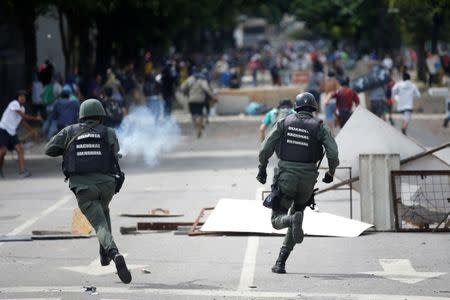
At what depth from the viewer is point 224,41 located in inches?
5020

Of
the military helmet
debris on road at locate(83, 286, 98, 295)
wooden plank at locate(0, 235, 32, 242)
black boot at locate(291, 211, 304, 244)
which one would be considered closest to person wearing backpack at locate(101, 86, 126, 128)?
wooden plank at locate(0, 235, 32, 242)

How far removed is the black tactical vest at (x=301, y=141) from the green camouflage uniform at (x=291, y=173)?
0.04 m

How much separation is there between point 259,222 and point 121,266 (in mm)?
4154

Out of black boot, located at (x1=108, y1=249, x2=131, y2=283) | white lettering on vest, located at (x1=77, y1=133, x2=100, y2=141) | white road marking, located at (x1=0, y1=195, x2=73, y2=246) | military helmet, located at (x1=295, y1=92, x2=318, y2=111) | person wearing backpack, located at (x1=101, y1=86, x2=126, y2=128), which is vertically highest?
military helmet, located at (x1=295, y1=92, x2=318, y2=111)

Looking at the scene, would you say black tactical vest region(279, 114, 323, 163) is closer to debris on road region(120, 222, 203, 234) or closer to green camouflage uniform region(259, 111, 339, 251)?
green camouflage uniform region(259, 111, 339, 251)

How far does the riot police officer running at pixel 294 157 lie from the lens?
12.4m

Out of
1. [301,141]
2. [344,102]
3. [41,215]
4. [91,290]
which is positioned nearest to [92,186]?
[91,290]

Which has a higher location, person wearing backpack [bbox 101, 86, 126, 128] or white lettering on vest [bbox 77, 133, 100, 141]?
white lettering on vest [bbox 77, 133, 100, 141]

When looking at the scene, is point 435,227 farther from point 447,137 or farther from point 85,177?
point 447,137

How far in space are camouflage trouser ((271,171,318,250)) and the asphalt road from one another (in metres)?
0.45

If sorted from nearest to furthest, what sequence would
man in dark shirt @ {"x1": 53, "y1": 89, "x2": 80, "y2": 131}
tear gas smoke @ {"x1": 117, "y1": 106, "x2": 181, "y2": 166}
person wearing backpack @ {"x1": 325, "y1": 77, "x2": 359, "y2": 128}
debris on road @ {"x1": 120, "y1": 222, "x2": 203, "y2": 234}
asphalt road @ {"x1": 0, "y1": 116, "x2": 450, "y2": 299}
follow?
asphalt road @ {"x1": 0, "y1": 116, "x2": 450, "y2": 299}
debris on road @ {"x1": 120, "y1": 222, "x2": 203, "y2": 234}
person wearing backpack @ {"x1": 325, "y1": 77, "x2": 359, "y2": 128}
man in dark shirt @ {"x1": 53, "y1": 89, "x2": 80, "y2": 131}
tear gas smoke @ {"x1": 117, "y1": 106, "x2": 181, "y2": 166}

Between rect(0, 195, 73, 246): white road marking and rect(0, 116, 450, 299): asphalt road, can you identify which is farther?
rect(0, 195, 73, 246): white road marking

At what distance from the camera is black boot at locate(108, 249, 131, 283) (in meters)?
11.6

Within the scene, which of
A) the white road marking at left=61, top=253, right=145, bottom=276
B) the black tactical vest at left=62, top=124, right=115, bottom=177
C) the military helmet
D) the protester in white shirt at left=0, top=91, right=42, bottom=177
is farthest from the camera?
the protester in white shirt at left=0, top=91, right=42, bottom=177
